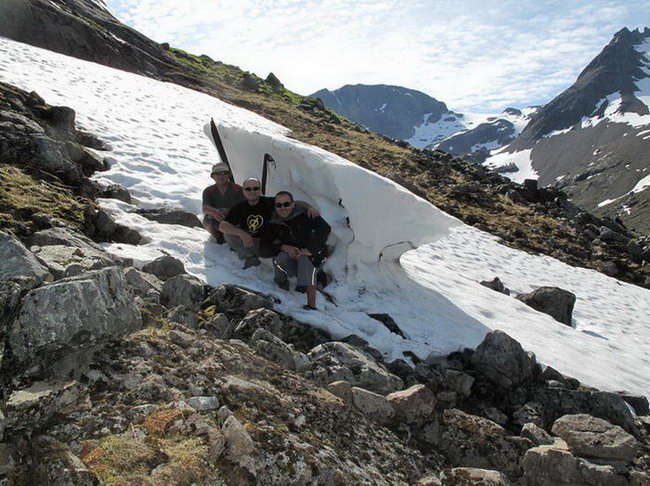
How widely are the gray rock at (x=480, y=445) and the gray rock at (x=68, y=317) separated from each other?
3.34 metres

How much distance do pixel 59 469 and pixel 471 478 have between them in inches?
119

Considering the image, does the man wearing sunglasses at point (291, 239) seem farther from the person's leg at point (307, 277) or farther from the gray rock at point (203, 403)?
the gray rock at point (203, 403)

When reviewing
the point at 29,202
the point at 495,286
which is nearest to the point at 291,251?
the point at 29,202

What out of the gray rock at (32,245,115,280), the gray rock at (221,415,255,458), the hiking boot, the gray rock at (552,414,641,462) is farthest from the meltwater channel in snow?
the gray rock at (221,415,255,458)

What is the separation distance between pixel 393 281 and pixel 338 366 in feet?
13.6

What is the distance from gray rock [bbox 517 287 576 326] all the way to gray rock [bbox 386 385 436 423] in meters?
6.74

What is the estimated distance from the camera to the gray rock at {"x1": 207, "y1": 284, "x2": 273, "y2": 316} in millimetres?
6258

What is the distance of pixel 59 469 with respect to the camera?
8.59 feet

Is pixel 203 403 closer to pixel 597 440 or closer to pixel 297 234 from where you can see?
pixel 597 440

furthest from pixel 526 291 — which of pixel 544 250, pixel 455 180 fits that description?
pixel 455 180

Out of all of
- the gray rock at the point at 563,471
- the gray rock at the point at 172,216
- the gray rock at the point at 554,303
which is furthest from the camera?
the gray rock at the point at 554,303

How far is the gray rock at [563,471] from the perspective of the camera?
4172 millimetres

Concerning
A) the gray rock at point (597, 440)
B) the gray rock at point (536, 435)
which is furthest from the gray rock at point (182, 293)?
the gray rock at point (597, 440)

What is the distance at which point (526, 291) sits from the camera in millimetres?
12734
